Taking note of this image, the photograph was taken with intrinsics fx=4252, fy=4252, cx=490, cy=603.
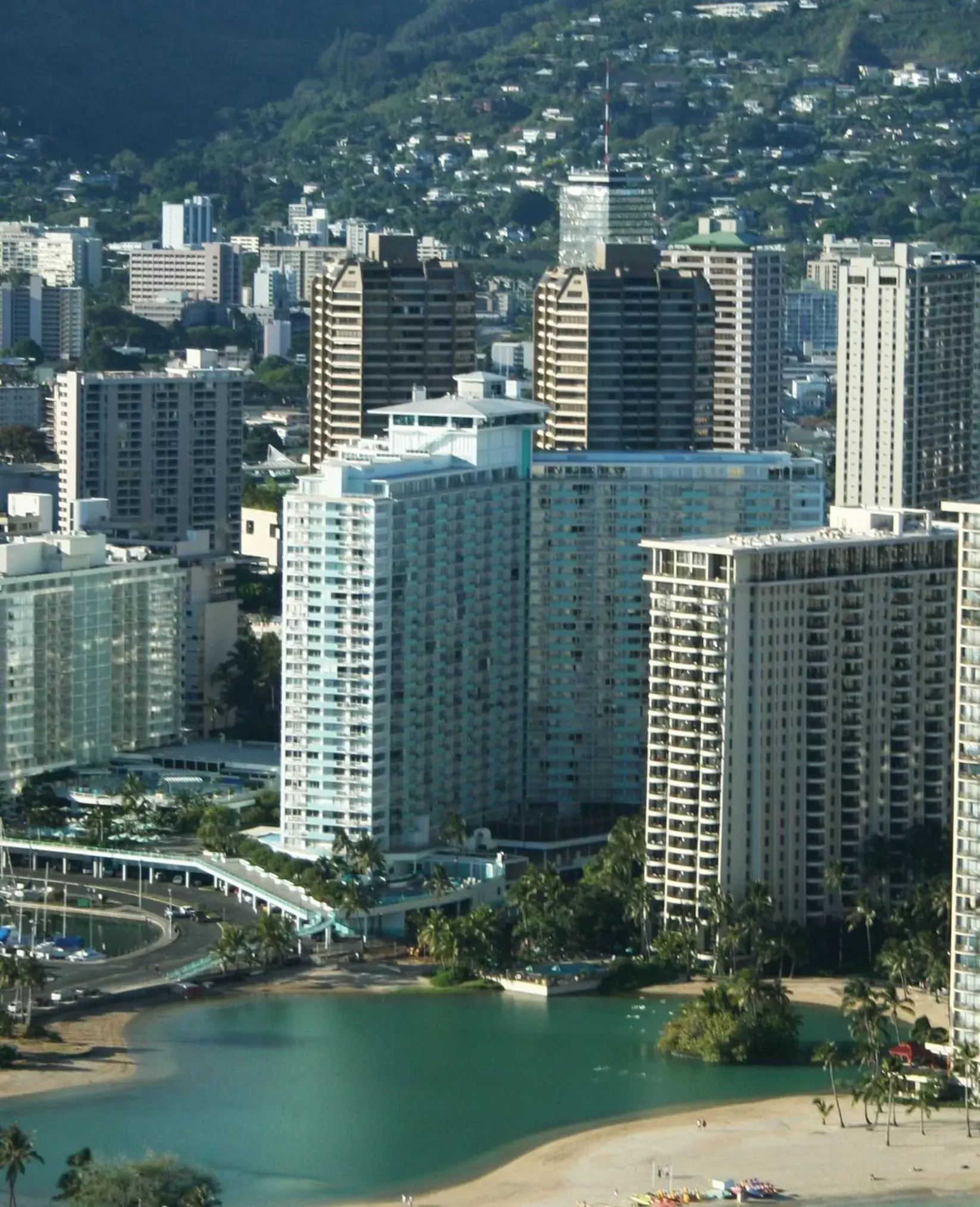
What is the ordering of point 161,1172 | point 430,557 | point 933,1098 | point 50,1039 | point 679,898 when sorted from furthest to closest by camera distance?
point 430,557 < point 679,898 < point 50,1039 < point 933,1098 < point 161,1172

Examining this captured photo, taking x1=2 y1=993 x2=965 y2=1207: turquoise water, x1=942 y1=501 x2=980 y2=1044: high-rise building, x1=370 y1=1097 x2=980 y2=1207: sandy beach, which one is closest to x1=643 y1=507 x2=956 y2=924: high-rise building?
x1=2 y1=993 x2=965 y2=1207: turquoise water

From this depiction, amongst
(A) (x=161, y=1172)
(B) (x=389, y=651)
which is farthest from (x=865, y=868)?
(A) (x=161, y=1172)

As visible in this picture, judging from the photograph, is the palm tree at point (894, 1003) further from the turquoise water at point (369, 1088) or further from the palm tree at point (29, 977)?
the palm tree at point (29, 977)

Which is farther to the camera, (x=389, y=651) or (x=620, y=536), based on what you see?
(x=620, y=536)

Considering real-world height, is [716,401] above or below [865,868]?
above

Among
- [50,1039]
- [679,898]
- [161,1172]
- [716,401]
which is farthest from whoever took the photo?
[716,401]

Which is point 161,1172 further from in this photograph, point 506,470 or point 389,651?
point 506,470

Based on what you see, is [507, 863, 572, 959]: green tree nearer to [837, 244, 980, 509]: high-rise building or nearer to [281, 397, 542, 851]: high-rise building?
[281, 397, 542, 851]: high-rise building
